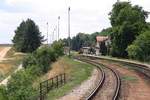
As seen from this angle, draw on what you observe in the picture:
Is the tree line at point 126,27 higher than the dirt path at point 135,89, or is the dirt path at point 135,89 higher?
the tree line at point 126,27

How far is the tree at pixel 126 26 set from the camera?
360 feet

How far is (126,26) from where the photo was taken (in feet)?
361

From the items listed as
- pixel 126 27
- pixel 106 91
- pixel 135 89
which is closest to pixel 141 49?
pixel 126 27

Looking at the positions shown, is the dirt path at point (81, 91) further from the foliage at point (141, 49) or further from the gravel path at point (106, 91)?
the foliage at point (141, 49)

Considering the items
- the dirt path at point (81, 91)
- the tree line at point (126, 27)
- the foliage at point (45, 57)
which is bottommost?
the dirt path at point (81, 91)

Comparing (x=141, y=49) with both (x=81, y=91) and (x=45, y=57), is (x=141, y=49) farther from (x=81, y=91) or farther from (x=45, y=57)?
(x=81, y=91)

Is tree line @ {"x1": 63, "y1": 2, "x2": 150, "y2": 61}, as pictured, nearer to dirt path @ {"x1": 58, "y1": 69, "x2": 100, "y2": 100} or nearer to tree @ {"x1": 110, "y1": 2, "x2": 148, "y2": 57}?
tree @ {"x1": 110, "y1": 2, "x2": 148, "y2": 57}

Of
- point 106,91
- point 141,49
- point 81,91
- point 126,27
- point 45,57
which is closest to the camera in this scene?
point 106,91

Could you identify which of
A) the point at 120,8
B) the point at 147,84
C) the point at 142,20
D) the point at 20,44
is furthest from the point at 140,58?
the point at 20,44

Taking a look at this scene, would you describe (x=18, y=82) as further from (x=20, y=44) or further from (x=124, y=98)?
(x=20, y=44)

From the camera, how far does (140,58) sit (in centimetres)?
8875

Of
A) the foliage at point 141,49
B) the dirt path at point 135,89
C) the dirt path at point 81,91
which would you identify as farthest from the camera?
the foliage at point 141,49

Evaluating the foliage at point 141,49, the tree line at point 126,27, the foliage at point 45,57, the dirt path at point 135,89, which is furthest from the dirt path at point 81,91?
the tree line at point 126,27

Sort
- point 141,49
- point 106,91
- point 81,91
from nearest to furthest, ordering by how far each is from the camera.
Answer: point 106,91 < point 81,91 < point 141,49
